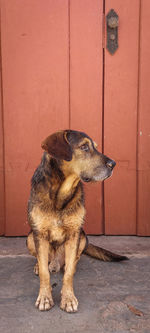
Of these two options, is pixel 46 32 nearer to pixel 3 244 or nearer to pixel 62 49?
pixel 62 49

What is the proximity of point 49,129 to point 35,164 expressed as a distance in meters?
0.47

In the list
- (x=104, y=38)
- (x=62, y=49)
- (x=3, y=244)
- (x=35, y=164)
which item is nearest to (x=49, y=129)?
(x=35, y=164)

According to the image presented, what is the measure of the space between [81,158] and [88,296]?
114cm

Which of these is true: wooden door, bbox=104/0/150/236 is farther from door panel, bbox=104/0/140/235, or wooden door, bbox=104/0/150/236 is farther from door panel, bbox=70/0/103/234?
door panel, bbox=70/0/103/234

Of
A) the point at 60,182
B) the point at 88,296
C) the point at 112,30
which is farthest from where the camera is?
the point at 112,30

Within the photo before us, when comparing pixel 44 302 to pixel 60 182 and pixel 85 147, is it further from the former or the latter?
pixel 85 147

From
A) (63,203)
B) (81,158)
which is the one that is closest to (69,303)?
(63,203)

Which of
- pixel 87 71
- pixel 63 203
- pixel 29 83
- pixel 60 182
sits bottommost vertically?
pixel 63 203

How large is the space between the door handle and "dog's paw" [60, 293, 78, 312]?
9.09 ft

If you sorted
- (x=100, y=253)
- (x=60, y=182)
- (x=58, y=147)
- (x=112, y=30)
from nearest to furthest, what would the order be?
(x=58, y=147), (x=60, y=182), (x=100, y=253), (x=112, y=30)

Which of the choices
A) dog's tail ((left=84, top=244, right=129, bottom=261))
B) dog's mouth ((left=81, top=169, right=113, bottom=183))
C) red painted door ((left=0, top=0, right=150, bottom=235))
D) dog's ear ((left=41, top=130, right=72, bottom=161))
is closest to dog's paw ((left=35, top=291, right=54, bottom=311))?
dog's tail ((left=84, top=244, right=129, bottom=261))

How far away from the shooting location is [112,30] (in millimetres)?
3678

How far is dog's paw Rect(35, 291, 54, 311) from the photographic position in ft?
7.65

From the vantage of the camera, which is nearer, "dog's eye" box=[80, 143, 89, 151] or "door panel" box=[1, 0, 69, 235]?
"dog's eye" box=[80, 143, 89, 151]
